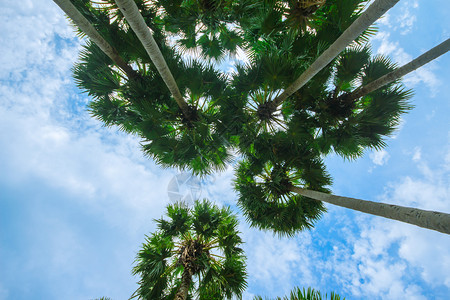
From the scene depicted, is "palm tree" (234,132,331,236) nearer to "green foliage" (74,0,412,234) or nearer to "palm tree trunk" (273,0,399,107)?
"green foliage" (74,0,412,234)

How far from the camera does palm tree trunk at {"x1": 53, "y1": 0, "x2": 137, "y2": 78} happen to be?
9.26 ft

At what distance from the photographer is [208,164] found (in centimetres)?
679

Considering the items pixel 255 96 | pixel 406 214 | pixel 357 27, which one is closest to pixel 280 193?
pixel 255 96

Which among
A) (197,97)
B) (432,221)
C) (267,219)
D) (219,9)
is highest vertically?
(219,9)

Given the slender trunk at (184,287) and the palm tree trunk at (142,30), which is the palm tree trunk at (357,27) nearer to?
the palm tree trunk at (142,30)

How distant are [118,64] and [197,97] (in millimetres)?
2111

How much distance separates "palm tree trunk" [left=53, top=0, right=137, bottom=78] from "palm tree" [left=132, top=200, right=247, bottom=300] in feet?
14.1

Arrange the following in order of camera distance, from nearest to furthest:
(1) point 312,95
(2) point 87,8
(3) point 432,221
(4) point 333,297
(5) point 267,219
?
(3) point 432,221 → (4) point 333,297 → (2) point 87,8 → (1) point 312,95 → (5) point 267,219

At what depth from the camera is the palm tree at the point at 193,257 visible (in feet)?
18.1

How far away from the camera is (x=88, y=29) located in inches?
129

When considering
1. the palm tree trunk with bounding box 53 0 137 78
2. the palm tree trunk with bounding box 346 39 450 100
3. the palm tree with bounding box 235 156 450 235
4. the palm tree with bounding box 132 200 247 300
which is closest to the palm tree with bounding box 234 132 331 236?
the palm tree with bounding box 235 156 450 235

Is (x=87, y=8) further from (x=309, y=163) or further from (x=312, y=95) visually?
(x=309, y=163)

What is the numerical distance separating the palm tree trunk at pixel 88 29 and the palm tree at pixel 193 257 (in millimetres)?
4300

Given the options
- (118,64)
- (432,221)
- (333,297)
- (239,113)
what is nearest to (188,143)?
(239,113)
